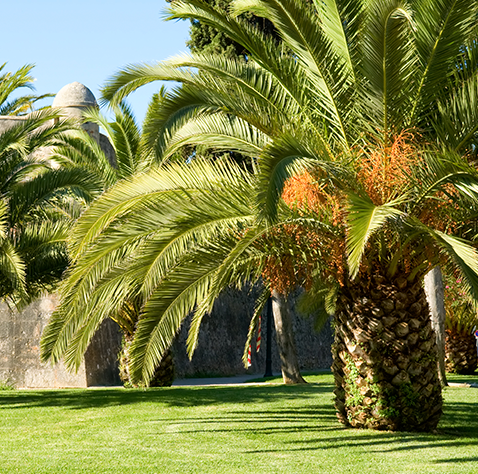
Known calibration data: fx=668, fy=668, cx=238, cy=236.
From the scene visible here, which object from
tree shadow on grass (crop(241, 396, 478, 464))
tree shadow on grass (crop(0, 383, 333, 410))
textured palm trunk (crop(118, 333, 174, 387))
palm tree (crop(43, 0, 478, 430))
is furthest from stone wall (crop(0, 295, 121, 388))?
tree shadow on grass (crop(241, 396, 478, 464))

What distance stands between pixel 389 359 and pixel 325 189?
2.08 meters

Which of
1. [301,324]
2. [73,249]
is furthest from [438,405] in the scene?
[301,324]

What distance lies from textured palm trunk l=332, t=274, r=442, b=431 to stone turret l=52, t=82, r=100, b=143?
11779 millimetres

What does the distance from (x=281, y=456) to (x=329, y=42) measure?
4402mm

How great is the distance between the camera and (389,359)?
7637 mm

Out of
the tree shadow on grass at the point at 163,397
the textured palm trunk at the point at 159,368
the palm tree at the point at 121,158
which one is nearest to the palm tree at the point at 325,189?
the tree shadow on grass at the point at 163,397

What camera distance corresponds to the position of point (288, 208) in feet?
23.3

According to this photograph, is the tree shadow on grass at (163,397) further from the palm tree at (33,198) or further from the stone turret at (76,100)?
the stone turret at (76,100)

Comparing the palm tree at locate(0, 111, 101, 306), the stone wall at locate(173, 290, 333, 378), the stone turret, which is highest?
the stone turret

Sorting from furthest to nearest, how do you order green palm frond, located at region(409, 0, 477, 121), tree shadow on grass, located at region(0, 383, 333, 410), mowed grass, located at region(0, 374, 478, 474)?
1. tree shadow on grass, located at region(0, 383, 333, 410)
2. green palm frond, located at region(409, 0, 477, 121)
3. mowed grass, located at region(0, 374, 478, 474)

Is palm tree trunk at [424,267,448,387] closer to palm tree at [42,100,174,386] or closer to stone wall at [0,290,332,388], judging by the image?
stone wall at [0,290,332,388]

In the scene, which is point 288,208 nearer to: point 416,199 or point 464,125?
point 416,199

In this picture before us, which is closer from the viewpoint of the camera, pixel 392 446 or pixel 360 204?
pixel 360 204

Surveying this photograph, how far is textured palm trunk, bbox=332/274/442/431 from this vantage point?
7625 mm
